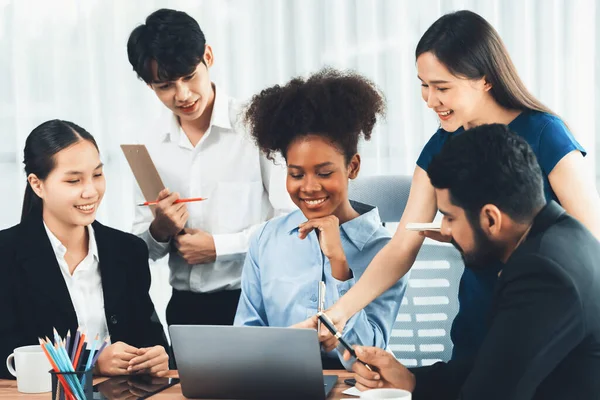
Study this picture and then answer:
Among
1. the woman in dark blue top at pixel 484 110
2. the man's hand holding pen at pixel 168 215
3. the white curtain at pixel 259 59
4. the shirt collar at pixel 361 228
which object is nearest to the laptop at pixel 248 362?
the woman in dark blue top at pixel 484 110

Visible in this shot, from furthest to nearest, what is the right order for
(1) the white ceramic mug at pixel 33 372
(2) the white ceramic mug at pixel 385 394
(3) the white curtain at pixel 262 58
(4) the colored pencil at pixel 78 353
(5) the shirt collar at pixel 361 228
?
(3) the white curtain at pixel 262 58
(5) the shirt collar at pixel 361 228
(1) the white ceramic mug at pixel 33 372
(4) the colored pencil at pixel 78 353
(2) the white ceramic mug at pixel 385 394

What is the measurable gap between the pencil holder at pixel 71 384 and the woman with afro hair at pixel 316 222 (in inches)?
21.2

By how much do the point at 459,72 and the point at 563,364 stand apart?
68 centimetres

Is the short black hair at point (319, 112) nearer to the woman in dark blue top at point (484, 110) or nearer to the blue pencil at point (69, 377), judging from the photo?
the woman in dark blue top at point (484, 110)

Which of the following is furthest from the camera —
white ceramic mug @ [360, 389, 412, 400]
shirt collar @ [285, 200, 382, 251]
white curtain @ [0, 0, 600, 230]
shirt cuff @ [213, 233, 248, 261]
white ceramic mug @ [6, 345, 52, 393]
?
white curtain @ [0, 0, 600, 230]

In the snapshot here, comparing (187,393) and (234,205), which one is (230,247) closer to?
(234,205)

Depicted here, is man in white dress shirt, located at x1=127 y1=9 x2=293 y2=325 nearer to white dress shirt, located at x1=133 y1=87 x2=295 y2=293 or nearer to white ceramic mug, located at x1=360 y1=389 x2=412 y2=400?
white dress shirt, located at x1=133 y1=87 x2=295 y2=293

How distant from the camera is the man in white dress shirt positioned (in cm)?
223

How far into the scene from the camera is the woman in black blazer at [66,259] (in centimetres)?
197

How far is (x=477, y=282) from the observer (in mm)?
1841

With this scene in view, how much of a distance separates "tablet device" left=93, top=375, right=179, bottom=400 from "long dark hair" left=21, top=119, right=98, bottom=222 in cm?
58

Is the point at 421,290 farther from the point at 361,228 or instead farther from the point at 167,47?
the point at 167,47

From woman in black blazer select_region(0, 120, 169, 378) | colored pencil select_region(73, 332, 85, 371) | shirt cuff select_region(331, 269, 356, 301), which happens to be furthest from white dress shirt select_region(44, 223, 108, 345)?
shirt cuff select_region(331, 269, 356, 301)

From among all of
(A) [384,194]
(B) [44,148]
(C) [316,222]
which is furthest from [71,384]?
(A) [384,194]
